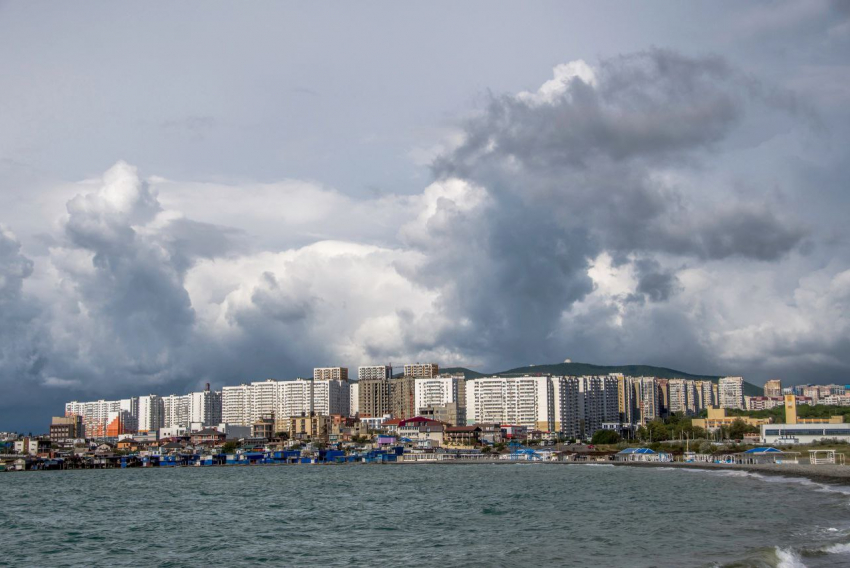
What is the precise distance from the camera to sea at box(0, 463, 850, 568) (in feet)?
116

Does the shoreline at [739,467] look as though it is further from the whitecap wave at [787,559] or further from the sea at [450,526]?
the whitecap wave at [787,559]

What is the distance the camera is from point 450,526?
4722cm

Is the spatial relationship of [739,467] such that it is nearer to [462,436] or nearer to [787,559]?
[787,559]

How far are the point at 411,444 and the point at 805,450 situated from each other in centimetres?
8323

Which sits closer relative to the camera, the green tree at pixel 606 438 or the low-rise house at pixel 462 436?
the green tree at pixel 606 438

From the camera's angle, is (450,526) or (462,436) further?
(462,436)

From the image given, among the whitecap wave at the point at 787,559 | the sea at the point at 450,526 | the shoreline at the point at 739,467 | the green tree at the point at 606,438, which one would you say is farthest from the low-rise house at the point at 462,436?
the whitecap wave at the point at 787,559

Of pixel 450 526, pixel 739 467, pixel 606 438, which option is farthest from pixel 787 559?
pixel 606 438

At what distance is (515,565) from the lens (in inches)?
1303

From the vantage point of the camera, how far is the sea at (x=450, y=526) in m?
35.4

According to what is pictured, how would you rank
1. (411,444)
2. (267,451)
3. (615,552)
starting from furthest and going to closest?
(411,444), (267,451), (615,552)

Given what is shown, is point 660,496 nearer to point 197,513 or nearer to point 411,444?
point 197,513

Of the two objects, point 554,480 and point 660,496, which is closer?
point 660,496

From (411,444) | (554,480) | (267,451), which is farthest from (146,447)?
(554,480)
